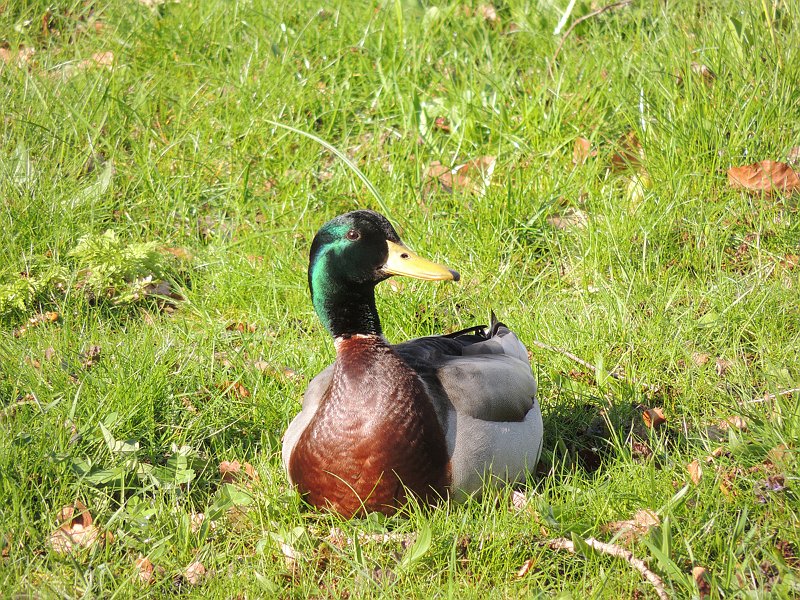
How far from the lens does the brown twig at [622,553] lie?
281cm

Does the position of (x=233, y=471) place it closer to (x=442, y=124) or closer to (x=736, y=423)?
(x=736, y=423)

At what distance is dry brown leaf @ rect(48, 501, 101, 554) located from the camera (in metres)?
3.10

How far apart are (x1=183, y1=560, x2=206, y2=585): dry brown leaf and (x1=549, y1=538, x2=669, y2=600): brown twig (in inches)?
44.1

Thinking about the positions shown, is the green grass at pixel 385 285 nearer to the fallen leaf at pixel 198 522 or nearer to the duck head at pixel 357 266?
the fallen leaf at pixel 198 522

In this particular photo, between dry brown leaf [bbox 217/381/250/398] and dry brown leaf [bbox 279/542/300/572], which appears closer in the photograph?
dry brown leaf [bbox 279/542/300/572]

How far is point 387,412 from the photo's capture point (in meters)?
3.16

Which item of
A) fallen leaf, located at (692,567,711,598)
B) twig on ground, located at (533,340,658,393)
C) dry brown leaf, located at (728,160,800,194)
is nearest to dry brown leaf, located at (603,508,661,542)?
fallen leaf, located at (692,567,711,598)

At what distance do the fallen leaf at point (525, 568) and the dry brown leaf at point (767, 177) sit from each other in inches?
97.8

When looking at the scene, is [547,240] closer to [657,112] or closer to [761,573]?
[657,112]

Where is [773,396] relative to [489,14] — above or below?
below

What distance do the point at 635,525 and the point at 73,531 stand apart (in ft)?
6.00

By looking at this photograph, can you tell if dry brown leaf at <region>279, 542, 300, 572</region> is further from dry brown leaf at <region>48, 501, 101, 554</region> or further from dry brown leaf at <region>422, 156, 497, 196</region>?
dry brown leaf at <region>422, 156, 497, 196</region>

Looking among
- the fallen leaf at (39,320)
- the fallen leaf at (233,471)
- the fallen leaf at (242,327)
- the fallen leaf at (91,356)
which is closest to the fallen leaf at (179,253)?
the fallen leaf at (242,327)

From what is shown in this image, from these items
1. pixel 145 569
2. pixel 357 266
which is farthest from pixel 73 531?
pixel 357 266
